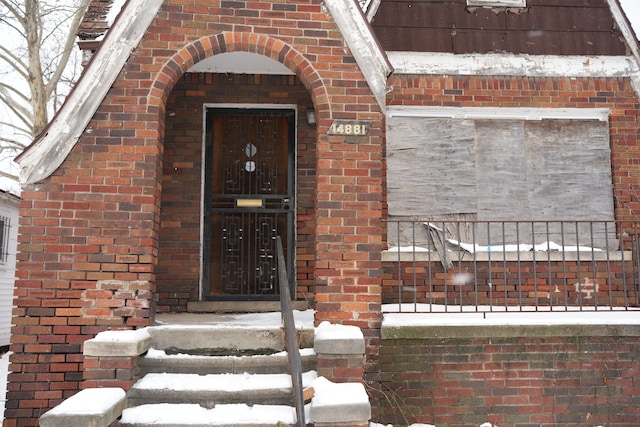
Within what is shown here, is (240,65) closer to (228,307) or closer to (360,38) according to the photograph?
(360,38)

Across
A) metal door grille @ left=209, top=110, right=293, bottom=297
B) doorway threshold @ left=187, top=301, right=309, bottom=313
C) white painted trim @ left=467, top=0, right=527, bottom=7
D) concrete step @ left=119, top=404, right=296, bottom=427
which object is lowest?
concrete step @ left=119, top=404, right=296, bottom=427

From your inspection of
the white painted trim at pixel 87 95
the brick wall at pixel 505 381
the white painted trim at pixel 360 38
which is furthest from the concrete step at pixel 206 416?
the white painted trim at pixel 360 38

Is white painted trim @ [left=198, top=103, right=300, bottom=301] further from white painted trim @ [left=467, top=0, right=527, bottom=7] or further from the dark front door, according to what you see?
white painted trim @ [left=467, top=0, right=527, bottom=7]

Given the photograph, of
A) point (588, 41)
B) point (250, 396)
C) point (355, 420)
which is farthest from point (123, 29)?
point (588, 41)

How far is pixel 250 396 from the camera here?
15.3ft

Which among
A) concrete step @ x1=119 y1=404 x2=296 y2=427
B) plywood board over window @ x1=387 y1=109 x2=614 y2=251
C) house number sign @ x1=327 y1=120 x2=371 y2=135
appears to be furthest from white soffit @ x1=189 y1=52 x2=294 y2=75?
concrete step @ x1=119 y1=404 x2=296 y2=427

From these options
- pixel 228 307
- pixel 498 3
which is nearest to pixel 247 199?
pixel 228 307

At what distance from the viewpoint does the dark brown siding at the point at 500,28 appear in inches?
289

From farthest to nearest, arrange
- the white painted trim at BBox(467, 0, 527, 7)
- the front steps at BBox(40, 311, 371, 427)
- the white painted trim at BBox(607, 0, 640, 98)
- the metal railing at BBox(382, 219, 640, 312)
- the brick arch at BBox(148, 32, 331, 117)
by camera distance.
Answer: the white painted trim at BBox(467, 0, 527, 7) → the white painted trim at BBox(607, 0, 640, 98) → the metal railing at BBox(382, 219, 640, 312) → the brick arch at BBox(148, 32, 331, 117) → the front steps at BBox(40, 311, 371, 427)

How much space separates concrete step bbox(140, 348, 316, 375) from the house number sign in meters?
2.09

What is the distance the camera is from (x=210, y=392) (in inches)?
183

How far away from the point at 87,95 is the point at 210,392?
2.89 meters

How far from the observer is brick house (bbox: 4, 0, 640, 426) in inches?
201

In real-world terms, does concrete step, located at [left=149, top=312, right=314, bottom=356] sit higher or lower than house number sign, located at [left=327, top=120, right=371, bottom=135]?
lower
